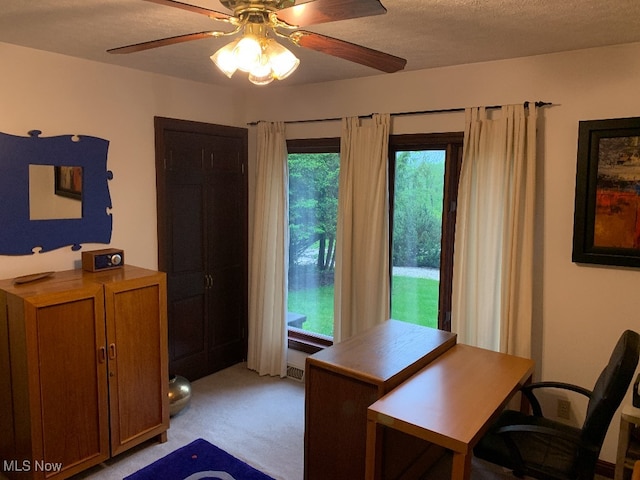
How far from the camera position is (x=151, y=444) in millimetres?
3125

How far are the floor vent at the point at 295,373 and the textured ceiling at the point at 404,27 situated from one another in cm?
257

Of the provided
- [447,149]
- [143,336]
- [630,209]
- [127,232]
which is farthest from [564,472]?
[127,232]

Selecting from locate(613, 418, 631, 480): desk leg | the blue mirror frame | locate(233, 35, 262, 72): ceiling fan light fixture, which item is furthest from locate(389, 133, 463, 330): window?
the blue mirror frame

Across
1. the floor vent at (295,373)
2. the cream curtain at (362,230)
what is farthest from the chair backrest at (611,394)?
the floor vent at (295,373)

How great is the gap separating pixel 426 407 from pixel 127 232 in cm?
253

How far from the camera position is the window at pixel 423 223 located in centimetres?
337

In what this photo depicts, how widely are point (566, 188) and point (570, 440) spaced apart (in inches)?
60.0

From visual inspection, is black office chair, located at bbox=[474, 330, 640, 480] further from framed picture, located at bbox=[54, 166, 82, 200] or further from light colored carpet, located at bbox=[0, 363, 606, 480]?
framed picture, located at bbox=[54, 166, 82, 200]

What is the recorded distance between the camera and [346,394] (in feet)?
7.56

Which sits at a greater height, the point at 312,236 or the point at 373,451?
the point at 312,236

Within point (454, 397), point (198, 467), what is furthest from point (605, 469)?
point (198, 467)

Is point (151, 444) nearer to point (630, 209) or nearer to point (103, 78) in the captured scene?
point (103, 78)

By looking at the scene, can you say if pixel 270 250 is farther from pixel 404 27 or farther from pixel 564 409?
pixel 564 409

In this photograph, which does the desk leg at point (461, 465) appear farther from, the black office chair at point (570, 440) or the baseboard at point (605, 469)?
the baseboard at point (605, 469)
